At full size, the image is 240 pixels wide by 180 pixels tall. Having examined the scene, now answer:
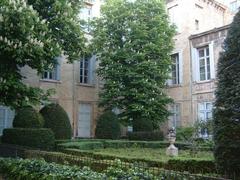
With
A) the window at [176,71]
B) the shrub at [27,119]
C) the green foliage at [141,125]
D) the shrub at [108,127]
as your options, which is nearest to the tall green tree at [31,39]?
the shrub at [27,119]

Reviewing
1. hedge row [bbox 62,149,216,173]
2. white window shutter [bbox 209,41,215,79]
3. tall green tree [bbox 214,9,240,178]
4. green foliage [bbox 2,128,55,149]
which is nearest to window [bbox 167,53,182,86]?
white window shutter [bbox 209,41,215,79]

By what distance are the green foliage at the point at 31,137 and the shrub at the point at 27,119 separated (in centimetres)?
84

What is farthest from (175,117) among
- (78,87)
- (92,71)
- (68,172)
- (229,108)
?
(68,172)

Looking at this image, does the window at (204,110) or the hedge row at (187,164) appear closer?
the hedge row at (187,164)

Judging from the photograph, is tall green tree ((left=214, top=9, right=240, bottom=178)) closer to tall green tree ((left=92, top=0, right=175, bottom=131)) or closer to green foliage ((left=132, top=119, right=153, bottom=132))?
tall green tree ((left=92, top=0, right=175, bottom=131))

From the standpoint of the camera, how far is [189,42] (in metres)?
27.2

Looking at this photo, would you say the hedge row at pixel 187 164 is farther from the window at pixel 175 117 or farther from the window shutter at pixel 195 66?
the window at pixel 175 117

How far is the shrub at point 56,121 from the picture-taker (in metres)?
18.5

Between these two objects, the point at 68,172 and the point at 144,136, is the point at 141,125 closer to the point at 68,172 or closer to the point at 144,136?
the point at 144,136

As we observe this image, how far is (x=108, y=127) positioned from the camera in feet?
69.8

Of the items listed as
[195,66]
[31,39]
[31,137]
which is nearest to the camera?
[31,39]

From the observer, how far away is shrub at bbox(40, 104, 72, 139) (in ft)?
60.8

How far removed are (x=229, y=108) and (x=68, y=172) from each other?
12.1 ft

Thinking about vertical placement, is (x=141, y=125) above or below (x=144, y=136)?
above
